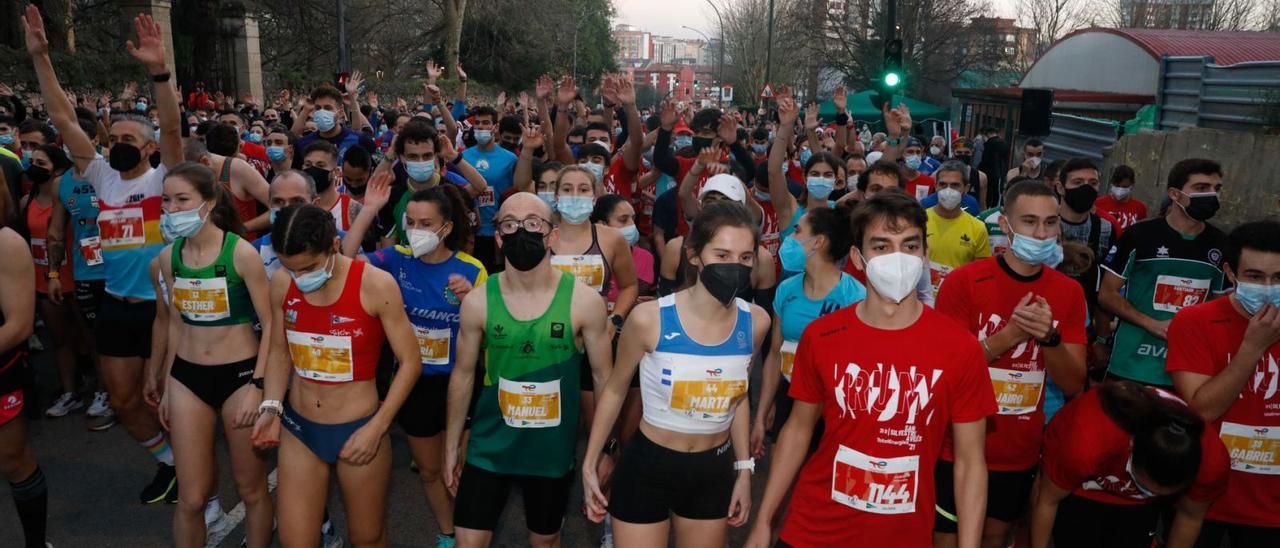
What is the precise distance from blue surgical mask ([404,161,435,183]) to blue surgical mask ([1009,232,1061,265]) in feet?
12.5

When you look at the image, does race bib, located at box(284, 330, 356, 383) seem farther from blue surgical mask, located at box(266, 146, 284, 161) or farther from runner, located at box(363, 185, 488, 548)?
blue surgical mask, located at box(266, 146, 284, 161)

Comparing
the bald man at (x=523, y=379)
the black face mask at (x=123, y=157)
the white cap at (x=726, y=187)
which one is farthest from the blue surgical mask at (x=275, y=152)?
the bald man at (x=523, y=379)

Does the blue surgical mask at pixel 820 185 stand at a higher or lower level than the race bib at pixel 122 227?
higher

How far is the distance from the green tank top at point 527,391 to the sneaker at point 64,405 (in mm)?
4782

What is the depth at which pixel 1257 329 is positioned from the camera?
325 centimetres

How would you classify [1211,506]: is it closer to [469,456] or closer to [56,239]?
[469,456]

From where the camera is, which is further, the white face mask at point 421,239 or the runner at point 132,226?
the runner at point 132,226

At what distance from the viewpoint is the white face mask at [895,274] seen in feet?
9.43

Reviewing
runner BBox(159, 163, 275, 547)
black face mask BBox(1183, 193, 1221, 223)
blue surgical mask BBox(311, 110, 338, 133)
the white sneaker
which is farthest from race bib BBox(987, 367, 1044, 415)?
blue surgical mask BBox(311, 110, 338, 133)

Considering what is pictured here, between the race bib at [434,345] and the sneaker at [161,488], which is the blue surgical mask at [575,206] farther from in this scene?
the sneaker at [161,488]

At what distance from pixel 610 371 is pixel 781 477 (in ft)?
3.21

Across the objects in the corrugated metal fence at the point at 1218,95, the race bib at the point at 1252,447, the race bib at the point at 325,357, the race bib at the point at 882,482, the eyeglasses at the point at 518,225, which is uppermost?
the corrugated metal fence at the point at 1218,95

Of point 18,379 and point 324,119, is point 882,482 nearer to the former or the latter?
point 18,379

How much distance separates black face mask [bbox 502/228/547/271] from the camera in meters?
3.71
